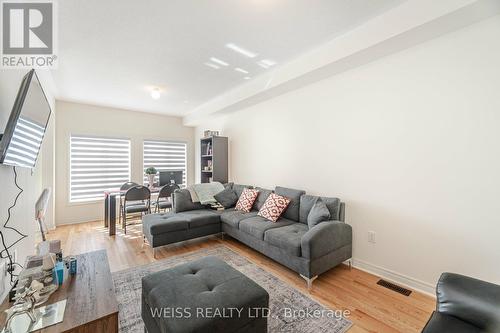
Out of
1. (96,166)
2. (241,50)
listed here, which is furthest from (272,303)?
(96,166)

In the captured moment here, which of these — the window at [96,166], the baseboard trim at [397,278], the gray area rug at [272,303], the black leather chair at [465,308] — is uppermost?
the window at [96,166]

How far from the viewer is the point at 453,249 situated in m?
1.98

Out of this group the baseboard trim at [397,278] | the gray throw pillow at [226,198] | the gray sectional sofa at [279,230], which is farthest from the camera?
the gray throw pillow at [226,198]

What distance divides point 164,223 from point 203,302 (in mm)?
1988

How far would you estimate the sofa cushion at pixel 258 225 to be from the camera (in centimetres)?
278

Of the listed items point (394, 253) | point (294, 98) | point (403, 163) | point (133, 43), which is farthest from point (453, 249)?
point (133, 43)

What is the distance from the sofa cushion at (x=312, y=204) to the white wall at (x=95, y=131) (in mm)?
4168

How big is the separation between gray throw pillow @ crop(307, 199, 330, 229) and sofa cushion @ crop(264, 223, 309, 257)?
0.17 m

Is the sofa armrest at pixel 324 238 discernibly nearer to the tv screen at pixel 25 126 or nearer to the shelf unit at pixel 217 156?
the tv screen at pixel 25 126

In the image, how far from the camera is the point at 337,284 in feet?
7.53

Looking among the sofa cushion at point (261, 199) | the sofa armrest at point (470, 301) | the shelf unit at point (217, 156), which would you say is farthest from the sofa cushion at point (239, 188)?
the sofa armrest at point (470, 301)

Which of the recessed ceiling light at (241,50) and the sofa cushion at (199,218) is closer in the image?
the recessed ceiling light at (241,50)

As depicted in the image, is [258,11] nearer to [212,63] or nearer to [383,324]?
[212,63]

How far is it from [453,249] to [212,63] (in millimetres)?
3325
